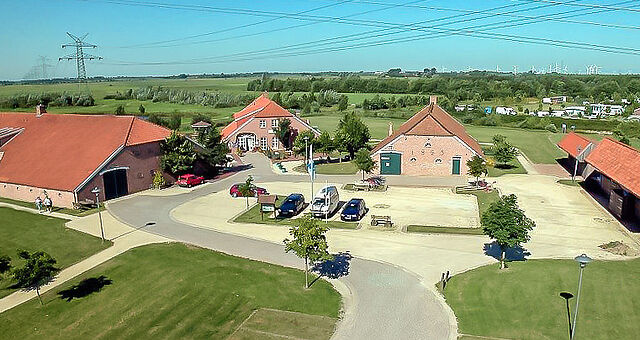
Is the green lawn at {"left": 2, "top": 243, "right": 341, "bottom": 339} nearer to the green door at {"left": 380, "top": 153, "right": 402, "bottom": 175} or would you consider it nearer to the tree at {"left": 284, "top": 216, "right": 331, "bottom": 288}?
the tree at {"left": 284, "top": 216, "right": 331, "bottom": 288}

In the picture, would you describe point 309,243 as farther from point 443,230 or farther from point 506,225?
point 443,230

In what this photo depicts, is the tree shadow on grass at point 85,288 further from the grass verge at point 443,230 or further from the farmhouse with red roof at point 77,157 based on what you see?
the grass verge at point 443,230

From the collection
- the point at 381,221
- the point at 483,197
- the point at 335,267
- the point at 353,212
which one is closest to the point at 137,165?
the point at 353,212

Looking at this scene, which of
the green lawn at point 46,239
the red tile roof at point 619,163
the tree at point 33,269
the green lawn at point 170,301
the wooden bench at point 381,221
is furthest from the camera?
the wooden bench at point 381,221

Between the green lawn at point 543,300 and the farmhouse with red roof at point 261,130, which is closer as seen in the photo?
the green lawn at point 543,300

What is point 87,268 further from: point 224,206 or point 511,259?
point 511,259

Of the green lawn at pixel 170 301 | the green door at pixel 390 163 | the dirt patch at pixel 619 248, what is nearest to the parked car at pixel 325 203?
the green lawn at pixel 170 301
